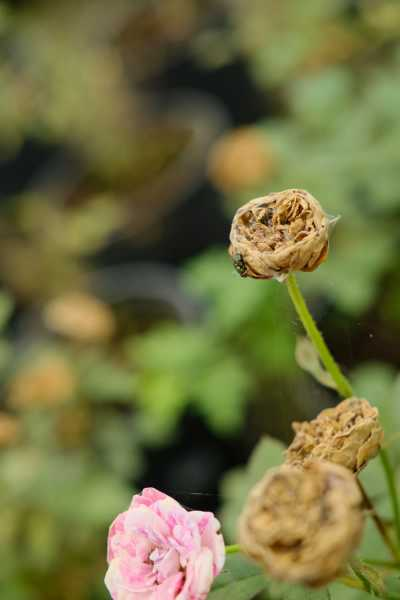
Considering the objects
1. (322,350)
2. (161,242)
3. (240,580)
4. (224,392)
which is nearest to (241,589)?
(240,580)

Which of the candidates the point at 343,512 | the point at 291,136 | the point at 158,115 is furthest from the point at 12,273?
the point at 343,512

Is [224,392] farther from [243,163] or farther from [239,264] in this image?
[239,264]

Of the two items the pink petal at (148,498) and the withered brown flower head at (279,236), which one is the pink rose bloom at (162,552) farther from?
the withered brown flower head at (279,236)

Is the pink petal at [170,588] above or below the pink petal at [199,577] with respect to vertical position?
below

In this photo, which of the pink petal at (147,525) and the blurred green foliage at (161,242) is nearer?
the pink petal at (147,525)

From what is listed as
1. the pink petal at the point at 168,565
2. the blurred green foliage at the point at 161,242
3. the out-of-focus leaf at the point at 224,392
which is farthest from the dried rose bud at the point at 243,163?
the pink petal at the point at 168,565

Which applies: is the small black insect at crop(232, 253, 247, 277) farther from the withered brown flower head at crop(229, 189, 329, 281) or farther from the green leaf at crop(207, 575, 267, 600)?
the green leaf at crop(207, 575, 267, 600)

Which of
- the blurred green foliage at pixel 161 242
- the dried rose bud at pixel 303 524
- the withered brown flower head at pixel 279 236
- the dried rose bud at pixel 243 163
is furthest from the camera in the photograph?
the dried rose bud at pixel 243 163

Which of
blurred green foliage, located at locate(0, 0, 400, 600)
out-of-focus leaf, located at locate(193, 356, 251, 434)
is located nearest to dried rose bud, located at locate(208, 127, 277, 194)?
blurred green foliage, located at locate(0, 0, 400, 600)
